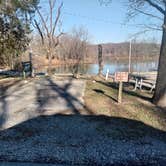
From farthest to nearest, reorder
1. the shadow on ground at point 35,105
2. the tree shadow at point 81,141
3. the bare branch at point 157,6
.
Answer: the bare branch at point 157,6, the shadow on ground at point 35,105, the tree shadow at point 81,141

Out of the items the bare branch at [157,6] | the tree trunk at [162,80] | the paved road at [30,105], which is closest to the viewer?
the paved road at [30,105]

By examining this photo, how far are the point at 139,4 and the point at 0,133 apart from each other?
873 centimetres

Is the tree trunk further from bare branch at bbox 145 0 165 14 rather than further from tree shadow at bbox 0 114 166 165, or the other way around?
tree shadow at bbox 0 114 166 165

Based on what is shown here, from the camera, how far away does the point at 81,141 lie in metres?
5.39

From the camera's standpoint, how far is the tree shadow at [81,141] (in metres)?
4.27

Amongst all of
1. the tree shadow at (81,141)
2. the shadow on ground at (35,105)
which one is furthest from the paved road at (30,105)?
the tree shadow at (81,141)

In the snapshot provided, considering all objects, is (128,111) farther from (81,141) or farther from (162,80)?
(81,141)

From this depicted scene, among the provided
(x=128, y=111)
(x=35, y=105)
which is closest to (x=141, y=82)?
(x=128, y=111)

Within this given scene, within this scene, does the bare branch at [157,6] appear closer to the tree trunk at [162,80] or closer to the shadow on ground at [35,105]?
the tree trunk at [162,80]

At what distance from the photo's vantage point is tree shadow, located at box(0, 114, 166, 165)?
168 inches

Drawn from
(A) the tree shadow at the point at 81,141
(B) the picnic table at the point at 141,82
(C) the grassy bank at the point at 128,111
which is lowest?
(B) the picnic table at the point at 141,82

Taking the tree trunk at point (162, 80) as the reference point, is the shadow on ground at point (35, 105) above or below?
Result: below

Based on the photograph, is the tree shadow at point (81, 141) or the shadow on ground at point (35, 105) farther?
the shadow on ground at point (35, 105)

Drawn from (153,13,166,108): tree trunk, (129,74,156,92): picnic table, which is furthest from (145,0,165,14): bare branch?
(129,74,156,92): picnic table
